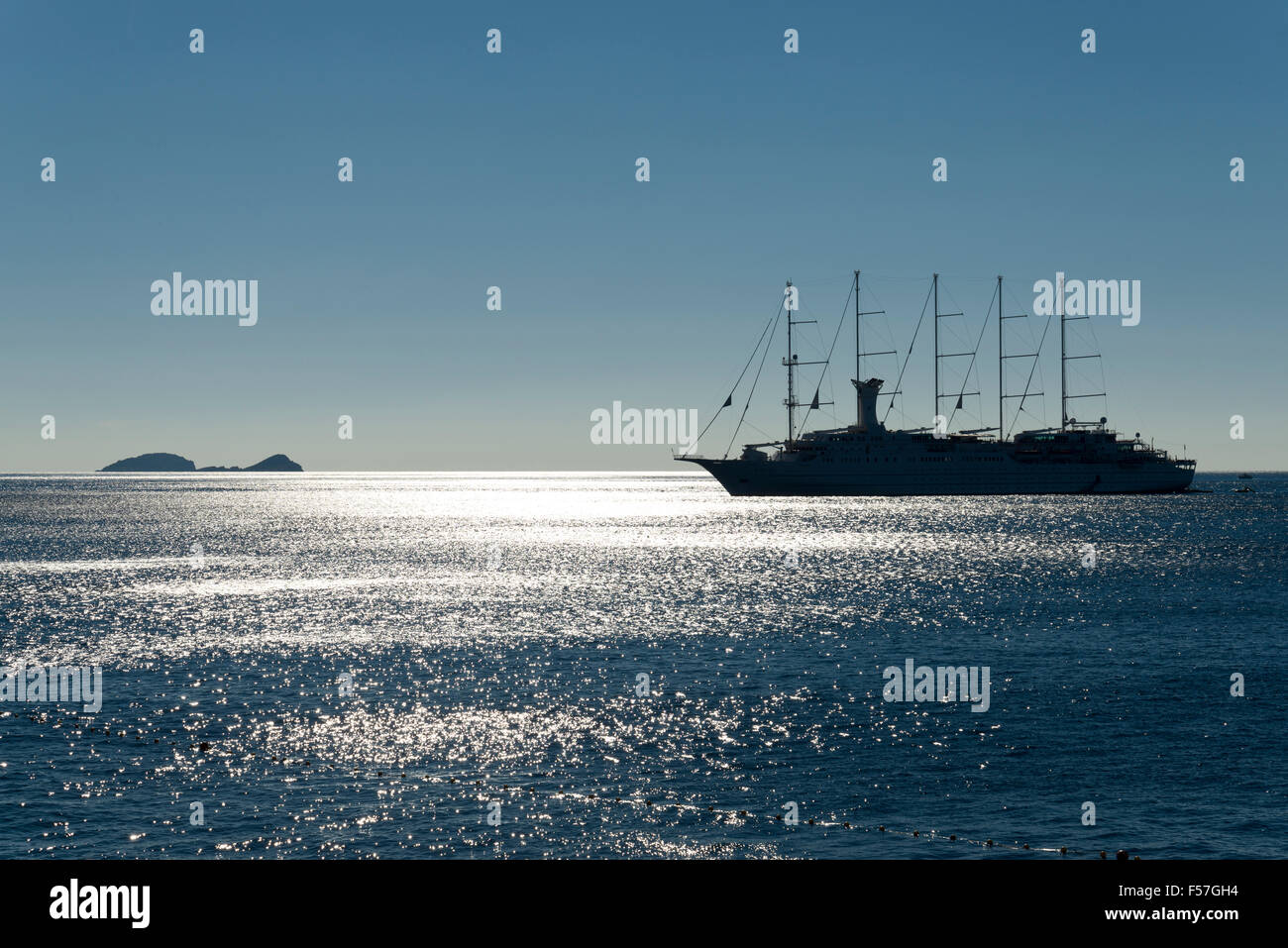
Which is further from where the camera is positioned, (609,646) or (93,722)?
(609,646)

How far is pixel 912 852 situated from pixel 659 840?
20.6 feet

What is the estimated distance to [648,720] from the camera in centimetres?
3959

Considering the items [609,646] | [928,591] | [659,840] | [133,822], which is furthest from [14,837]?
[928,591]

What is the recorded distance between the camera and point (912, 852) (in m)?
25.5

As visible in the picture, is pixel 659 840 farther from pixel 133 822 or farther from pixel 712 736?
pixel 133 822

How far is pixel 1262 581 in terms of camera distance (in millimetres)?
87000

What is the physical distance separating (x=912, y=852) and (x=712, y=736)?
12.1m

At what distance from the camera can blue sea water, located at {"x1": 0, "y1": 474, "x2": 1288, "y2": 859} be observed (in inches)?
1070

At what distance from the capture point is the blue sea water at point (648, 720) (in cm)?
2719
